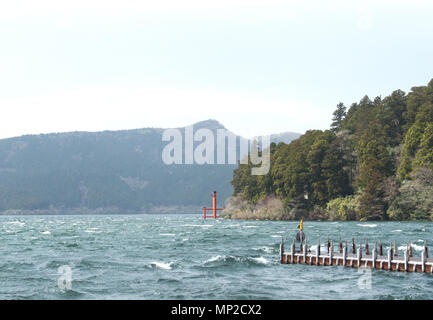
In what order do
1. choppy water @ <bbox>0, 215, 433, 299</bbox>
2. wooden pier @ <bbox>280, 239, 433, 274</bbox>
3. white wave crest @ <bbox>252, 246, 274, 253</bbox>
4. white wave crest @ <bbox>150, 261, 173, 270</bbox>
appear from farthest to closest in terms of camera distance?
white wave crest @ <bbox>252, 246, 274, 253</bbox> → white wave crest @ <bbox>150, 261, 173, 270</bbox> → wooden pier @ <bbox>280, 239, 433, 274</bbox> → choppy water @ <bbox>0, 215, 433, 299</bbox>

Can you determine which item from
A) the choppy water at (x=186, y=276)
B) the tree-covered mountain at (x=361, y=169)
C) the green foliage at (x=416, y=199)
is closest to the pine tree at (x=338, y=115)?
the tree-covered mountain at (x=361, y=169)

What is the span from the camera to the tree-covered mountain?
12356 centimetres

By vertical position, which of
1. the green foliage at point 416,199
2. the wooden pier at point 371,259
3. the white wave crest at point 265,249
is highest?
the green foliage at point 416,199

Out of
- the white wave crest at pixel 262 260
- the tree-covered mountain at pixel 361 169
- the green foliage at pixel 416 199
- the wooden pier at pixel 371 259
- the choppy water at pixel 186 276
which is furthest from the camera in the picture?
the tree-covered mountain at pixel 361 169

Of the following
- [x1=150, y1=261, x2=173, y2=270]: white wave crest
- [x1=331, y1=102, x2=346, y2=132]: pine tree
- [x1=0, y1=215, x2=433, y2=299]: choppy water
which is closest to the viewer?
[x1=0, y1=215, x2=433, y2=299]: choppy water

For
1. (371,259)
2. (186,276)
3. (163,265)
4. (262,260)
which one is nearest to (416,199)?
(262,260)

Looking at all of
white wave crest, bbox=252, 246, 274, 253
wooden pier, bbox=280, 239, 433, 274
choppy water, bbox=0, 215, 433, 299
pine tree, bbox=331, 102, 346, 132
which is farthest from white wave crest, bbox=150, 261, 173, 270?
pine tree, bbox=331, 102, 346, 132

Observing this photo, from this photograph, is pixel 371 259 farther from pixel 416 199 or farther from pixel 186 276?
pixel 416 199

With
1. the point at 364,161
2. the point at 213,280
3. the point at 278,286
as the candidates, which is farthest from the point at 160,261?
the point at 364,161

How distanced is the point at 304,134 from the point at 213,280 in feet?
388

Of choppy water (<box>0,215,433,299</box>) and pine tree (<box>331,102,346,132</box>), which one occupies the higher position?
pine tree (<box>331,102,346,132</box>)

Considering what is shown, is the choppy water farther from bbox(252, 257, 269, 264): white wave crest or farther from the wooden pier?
the wooden pier

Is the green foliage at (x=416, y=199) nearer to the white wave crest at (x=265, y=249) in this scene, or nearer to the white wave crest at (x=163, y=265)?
the white wave crest at (x=265, y=249)

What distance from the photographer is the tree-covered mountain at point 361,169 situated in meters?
124
